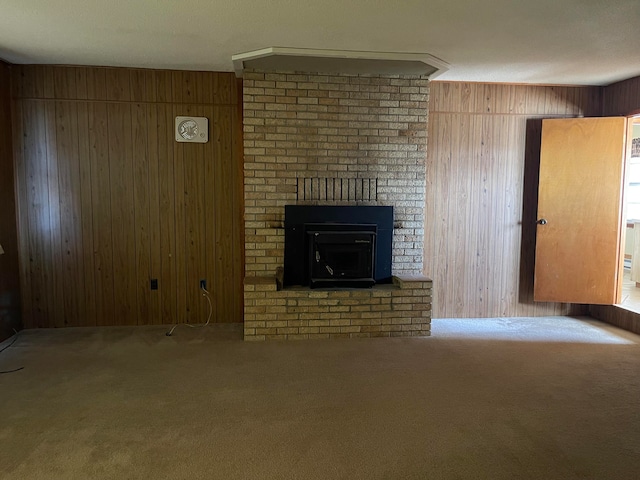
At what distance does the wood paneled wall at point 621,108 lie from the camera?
4223 millimetres

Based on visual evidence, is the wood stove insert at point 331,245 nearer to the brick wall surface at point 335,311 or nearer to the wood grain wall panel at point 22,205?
the brick wall surface at point 335,311

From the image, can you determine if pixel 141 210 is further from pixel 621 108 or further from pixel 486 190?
pixel 621 108

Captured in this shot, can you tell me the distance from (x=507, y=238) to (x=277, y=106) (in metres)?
2.73

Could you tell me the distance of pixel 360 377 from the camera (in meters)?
3.09

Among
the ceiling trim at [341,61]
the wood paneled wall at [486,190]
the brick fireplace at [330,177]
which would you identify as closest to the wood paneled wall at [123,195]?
the brick fireplace at [330,177]

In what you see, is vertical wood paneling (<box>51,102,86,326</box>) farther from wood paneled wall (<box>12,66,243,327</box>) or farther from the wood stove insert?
the wood stove insert

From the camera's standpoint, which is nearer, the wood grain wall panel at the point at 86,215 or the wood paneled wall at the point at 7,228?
the wood paneled wall at the point at 7,228

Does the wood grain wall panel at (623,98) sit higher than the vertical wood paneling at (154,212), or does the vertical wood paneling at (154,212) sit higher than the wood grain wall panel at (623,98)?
the wood grain wall panel at (623,98)

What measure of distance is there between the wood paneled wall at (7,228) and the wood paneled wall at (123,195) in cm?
8

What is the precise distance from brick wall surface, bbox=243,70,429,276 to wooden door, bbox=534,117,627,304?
1409 millimetres

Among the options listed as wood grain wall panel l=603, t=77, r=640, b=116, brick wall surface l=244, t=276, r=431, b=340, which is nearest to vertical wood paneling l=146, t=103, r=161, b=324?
brick wall surface l=244, t=276, r=431, b=340

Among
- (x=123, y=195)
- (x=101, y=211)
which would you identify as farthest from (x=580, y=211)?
(x=101, y=211)

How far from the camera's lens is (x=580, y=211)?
14.7 feet

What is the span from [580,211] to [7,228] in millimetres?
5404
